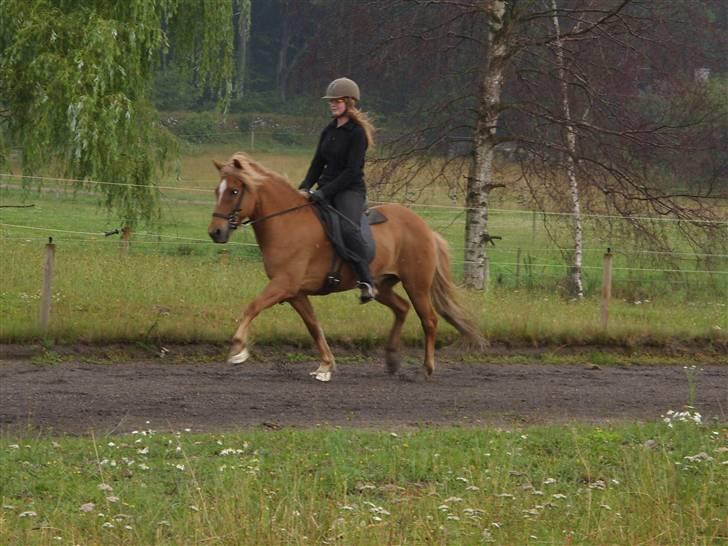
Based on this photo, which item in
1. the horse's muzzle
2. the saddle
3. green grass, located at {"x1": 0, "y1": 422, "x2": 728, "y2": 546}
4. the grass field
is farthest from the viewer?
the grass field

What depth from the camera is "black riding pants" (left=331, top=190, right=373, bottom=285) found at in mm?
13430

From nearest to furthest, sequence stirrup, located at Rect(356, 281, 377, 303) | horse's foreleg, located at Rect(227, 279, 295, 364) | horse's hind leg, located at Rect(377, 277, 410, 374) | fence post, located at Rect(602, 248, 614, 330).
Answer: horse's foreleg, located at Rect(227, 279, 295, 364) → stirrup, located at Rect(356, 281, 377, 303) → horse's hind leg, located at Rect(377, 277, 410, 374) → fence post, located at Rect(602, 248, 614, 330)

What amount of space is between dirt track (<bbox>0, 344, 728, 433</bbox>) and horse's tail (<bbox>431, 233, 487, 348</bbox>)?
47 centimetres

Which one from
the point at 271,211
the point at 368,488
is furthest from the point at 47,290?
the point at 368,488

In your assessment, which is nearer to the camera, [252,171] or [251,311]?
[251,311]

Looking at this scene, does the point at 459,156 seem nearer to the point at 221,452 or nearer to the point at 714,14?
the point at 714,14

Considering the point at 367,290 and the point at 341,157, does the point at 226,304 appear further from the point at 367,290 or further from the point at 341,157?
the point at 341,157

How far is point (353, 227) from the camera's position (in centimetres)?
1345

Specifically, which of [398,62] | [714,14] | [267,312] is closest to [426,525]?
[267,312]

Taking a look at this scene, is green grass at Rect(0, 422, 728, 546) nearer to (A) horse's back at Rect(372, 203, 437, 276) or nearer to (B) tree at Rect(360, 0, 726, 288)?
(A) horse's back at Rect(372, 203, 437, 276)

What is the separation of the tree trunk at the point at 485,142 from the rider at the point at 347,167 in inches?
280

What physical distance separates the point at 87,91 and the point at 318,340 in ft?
20.2

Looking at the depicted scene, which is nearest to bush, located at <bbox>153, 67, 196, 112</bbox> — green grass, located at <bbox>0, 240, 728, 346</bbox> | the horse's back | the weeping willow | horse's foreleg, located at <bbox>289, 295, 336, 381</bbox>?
the weeping willow

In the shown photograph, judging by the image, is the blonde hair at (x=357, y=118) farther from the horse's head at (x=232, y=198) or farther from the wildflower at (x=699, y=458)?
the wildflower at (x=699, y=458)
